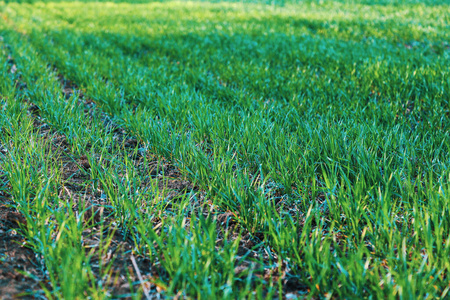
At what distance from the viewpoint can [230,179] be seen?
1.83m

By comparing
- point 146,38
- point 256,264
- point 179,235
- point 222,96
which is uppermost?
point 146,38

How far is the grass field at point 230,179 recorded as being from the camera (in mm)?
1369

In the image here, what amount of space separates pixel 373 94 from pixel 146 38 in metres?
4.73

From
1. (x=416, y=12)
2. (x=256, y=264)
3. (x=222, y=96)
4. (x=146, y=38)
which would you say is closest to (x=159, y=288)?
(x=256, y=264)

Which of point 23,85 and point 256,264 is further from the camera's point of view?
point 23,85

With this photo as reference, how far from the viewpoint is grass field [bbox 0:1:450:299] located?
137cm

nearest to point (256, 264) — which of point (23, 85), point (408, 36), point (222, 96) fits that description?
point (222, 96)

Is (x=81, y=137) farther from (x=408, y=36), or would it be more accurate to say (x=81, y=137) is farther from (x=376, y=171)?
(x=408, y=36)

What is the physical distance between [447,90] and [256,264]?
292 cm

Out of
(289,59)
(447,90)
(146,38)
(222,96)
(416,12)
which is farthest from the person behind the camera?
(416,12)

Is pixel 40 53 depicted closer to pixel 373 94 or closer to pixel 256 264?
pixel 373 94

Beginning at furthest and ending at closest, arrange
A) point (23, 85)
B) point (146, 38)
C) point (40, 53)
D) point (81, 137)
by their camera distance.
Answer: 1. point (146, 38)
2. point (40, 53)
3. point (23, 85)
4. point (81, 137)

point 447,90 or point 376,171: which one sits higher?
point 447,90

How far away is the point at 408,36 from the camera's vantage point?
7.40 m
